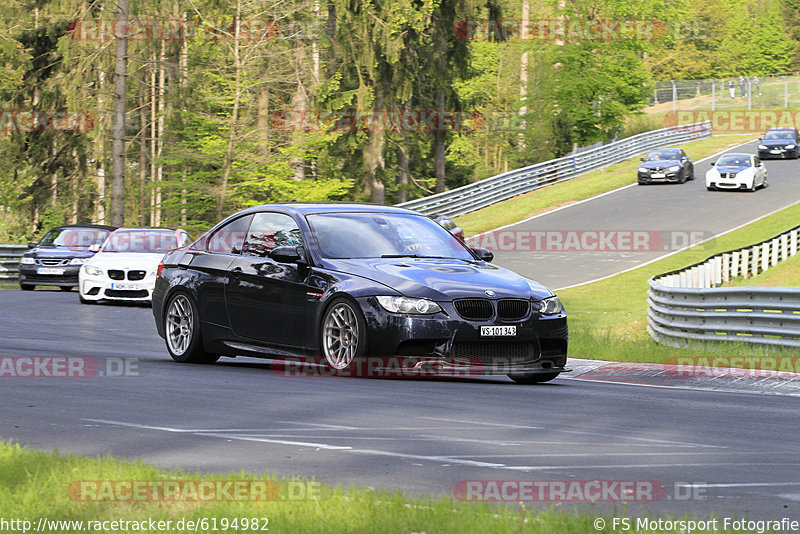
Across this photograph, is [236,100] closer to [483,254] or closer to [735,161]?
[735,161]

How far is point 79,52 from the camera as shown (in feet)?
146

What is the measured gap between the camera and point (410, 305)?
10.4m

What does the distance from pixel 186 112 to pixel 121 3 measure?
4.35 metres

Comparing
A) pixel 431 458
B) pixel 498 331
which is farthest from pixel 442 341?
pixel 431 458

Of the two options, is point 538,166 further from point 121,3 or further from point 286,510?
point 286,510

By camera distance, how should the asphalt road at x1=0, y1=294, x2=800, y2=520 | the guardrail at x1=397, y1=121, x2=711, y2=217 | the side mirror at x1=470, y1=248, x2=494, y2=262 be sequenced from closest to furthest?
the asphalt road at x1=0, y1=294, x2=800, y2=520 < the side mirror at x1=470, y1=248, x2=494, y2=262 < the guardrail at x1=397, y1=121, x2=711, y2=217

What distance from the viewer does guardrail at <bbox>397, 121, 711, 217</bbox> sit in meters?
45.6

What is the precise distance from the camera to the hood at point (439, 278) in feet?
34.6

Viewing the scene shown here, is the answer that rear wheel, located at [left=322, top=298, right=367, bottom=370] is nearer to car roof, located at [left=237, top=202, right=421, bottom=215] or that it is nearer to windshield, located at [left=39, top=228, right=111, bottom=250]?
car roof, located at [left=237, top=202, right=421, bottom=215]

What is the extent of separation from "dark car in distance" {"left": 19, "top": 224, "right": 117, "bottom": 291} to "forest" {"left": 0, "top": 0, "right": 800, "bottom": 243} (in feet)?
34.8

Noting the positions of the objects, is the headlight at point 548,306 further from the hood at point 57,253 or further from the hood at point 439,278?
the hood at point 57,253
